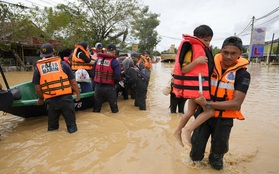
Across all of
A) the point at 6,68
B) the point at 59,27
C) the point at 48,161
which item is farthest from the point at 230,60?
the point at 6,68

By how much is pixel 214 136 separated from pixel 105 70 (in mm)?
3045

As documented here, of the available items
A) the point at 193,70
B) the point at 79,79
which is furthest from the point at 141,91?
the point at 193,70

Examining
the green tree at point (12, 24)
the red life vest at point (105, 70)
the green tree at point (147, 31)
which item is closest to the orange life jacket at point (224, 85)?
the red life vest at point (105, 70)

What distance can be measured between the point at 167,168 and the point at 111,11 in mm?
19064

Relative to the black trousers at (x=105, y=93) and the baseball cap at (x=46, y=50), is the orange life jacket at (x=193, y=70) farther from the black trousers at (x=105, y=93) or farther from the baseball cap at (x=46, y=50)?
the black trousers at (x=105, y=93)

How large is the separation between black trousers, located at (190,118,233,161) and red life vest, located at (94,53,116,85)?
8.97 feet

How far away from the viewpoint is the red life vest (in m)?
4.63

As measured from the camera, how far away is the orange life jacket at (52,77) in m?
3.34

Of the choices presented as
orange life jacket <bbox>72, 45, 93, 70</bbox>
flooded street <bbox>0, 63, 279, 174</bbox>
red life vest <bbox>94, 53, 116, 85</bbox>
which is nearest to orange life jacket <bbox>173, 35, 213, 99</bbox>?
flooded street <bbox>0, 63, 279, 174</bbox>

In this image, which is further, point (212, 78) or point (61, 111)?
point (61, 111)

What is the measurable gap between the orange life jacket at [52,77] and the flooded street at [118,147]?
0.78 meters

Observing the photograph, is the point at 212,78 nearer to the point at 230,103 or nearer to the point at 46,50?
the point at 230,103

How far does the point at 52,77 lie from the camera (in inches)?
132

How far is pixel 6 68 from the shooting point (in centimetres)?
1734
